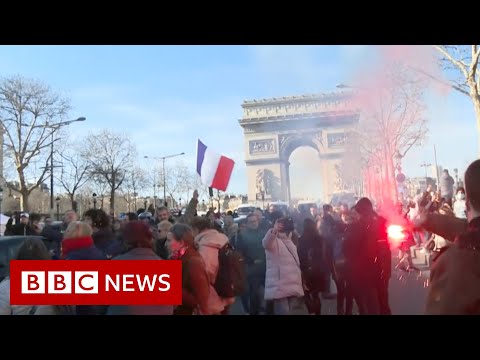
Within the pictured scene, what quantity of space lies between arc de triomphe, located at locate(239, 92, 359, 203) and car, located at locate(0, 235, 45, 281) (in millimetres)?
1681

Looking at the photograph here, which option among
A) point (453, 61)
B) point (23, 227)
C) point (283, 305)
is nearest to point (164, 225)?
point (23, 227)

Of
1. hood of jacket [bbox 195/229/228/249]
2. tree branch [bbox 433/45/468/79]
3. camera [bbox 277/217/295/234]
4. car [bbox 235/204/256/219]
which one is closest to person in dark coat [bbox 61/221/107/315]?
hood of jacket [bbox 195/229/228/249]

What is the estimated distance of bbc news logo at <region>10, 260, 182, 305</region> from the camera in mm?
2904

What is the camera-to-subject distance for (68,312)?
299 centimetres

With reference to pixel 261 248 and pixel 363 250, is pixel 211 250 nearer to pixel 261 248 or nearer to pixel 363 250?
pixel 261 248

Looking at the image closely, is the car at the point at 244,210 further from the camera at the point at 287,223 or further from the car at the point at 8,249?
the car at the point at 8,249

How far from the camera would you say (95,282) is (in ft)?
9.71

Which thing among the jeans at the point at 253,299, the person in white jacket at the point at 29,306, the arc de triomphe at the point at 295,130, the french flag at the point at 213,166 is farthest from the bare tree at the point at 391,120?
the person in white jacket at the point at 29,306

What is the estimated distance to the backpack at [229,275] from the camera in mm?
3203

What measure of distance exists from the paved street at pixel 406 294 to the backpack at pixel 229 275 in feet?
0.38

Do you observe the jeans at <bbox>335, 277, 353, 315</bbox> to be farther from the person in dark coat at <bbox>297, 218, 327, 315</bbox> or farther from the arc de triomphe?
the arc de triomphe

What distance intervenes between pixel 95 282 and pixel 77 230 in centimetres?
41
